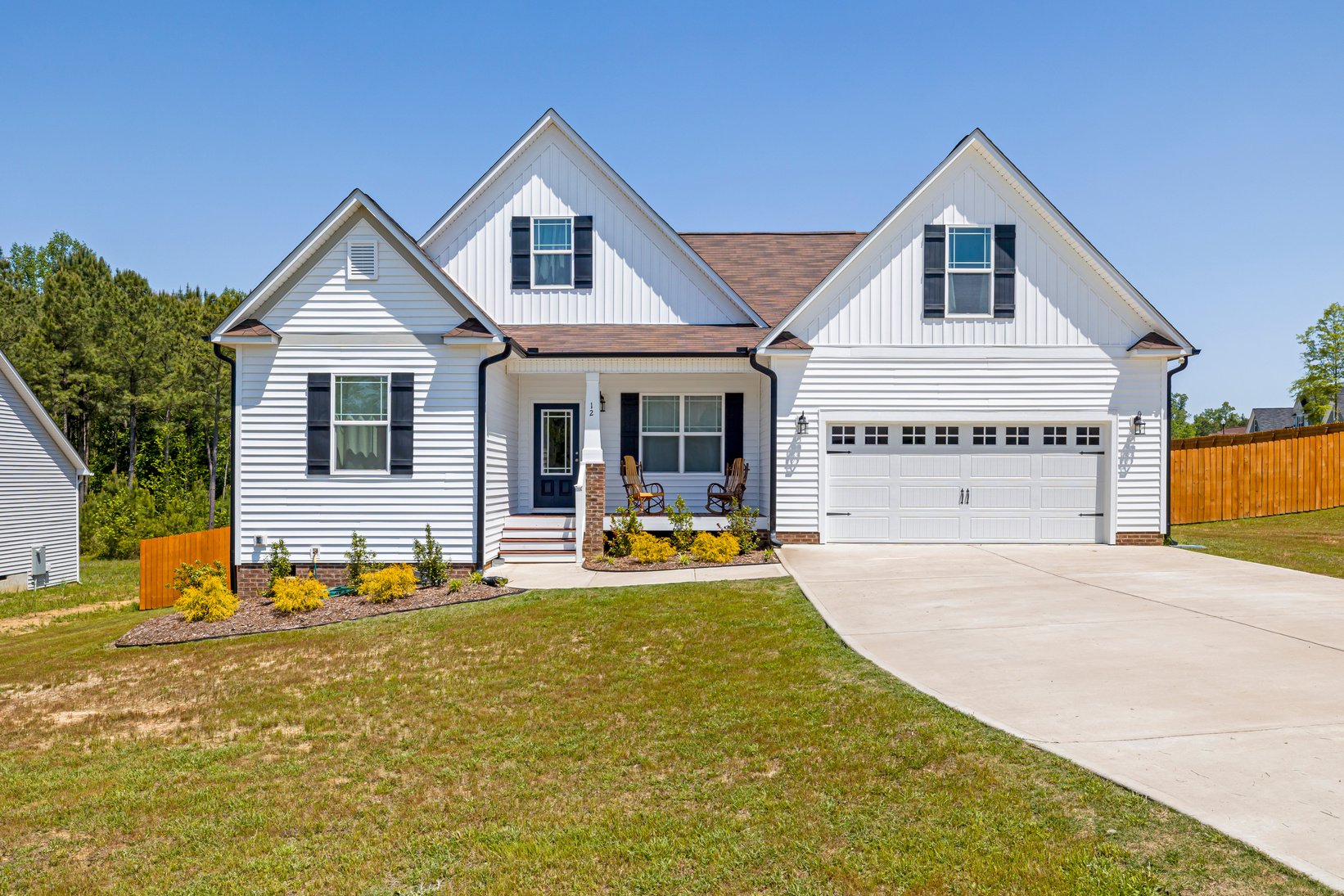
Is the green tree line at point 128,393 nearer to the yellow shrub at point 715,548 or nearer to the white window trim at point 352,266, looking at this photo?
the white window trim at point 352,266

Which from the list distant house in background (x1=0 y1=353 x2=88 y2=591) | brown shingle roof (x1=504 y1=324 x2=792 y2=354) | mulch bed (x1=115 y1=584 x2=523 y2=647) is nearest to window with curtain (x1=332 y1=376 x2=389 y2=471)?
mulch bed (x1=115 y1=584 x2=523 y2=647)

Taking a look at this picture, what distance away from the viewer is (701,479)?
52.4ft

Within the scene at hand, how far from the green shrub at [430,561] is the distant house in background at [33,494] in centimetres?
1720

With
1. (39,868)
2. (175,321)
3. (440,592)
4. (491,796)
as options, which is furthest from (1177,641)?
(175,321)

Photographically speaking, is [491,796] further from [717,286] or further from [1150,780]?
[717,286]

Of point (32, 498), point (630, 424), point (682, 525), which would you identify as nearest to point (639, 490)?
point (682, 525)

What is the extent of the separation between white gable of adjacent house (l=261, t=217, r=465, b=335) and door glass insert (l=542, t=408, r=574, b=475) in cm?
347

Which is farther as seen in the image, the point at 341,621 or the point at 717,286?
the point at 717,286

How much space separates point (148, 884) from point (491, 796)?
1.78 metres

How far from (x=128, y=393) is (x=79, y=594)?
21.1 meters

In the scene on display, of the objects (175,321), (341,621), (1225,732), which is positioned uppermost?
(175,321)

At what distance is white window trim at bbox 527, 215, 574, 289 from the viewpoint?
1576cm

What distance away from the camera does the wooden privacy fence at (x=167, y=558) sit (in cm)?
1562

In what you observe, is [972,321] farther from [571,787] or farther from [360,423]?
[571,787]
